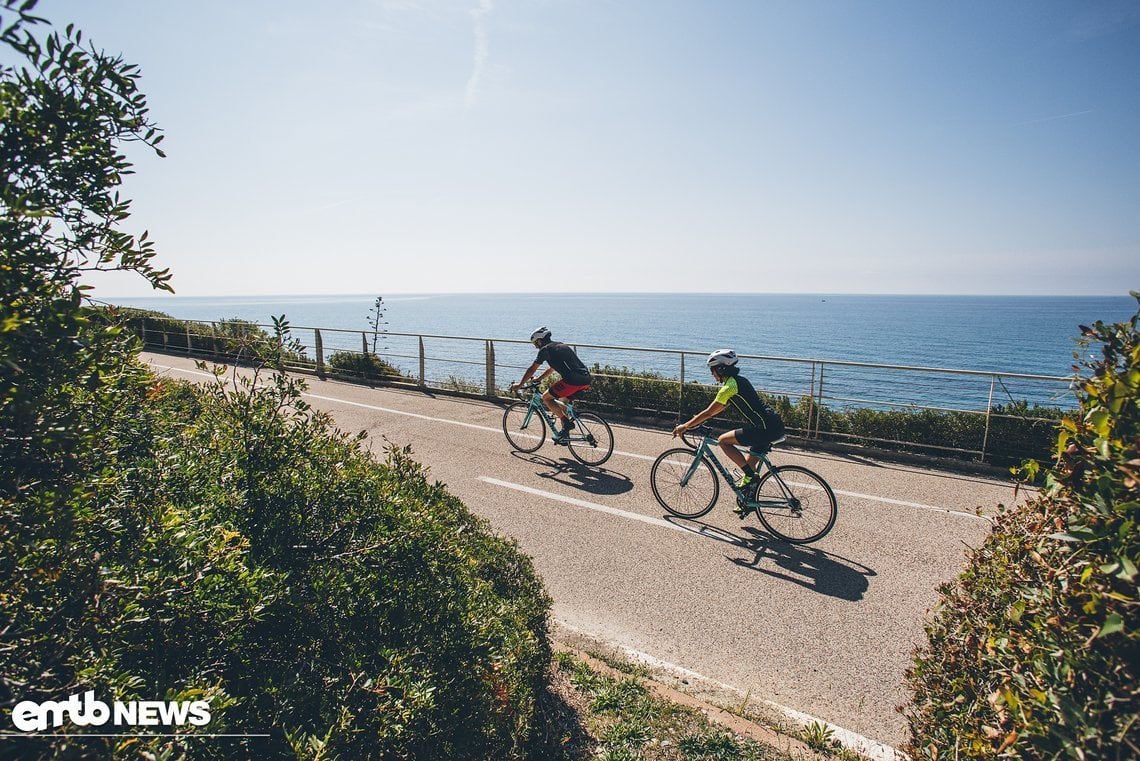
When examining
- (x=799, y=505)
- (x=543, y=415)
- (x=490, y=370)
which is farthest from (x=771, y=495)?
(x=490, y=370)

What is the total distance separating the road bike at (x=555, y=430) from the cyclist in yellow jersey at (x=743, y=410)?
9.12 ft

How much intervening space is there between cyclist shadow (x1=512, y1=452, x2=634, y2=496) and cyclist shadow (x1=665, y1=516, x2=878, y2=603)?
1.51 metres

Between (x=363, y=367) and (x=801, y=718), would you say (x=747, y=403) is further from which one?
(x=363, y=367)

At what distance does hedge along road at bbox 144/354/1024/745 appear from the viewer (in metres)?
4.09

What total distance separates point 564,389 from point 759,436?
348 centimetres

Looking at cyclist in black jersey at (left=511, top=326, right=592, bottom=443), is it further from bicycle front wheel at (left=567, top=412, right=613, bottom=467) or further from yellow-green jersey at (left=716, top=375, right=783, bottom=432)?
yellow-green jersey at (left=716, top=375, right=783, bottom=432)

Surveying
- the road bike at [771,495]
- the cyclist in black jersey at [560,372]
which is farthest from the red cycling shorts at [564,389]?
the road bike at [771,495]

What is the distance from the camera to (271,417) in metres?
2.68

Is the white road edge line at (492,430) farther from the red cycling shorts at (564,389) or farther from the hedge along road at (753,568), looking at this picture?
the red cycling shorts at (564,389)

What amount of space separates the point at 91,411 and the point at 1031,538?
128 inches

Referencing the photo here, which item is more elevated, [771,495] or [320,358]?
[320,358]

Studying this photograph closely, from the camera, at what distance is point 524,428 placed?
31.5 ft

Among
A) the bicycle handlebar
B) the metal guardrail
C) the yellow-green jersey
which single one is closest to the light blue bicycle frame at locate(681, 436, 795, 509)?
the yellow-green jersey

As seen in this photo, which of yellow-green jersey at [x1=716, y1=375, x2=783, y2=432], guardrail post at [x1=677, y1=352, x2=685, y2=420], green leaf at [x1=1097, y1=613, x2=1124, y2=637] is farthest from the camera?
guardrail post at [x1=677, y1=352, x2=685, y2=420]
